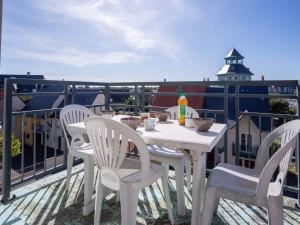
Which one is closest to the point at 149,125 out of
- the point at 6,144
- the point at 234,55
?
the point at 6,144

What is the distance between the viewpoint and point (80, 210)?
213 centimetres

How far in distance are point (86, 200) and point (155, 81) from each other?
5.96 feet

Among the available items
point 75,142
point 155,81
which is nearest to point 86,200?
point 75,142

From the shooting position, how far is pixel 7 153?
2.25m

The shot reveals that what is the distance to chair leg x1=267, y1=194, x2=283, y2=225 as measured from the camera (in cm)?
135

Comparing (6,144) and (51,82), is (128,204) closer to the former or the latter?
(6,144)

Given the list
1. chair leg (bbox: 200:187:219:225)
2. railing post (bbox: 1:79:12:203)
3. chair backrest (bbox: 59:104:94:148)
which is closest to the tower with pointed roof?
chair backrest (bbox: 59:104:94:148)

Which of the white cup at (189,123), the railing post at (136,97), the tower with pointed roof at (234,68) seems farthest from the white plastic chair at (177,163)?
the tower with pointed roof at (234,68)

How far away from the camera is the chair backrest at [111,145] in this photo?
1430mm

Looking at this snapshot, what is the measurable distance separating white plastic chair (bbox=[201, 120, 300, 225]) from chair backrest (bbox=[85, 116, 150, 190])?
469mm

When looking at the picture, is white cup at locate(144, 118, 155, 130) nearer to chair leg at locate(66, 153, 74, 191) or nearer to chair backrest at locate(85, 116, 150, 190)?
chair backrest at locate(85, 116, 150, 190)

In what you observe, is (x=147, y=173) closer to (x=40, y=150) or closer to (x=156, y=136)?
(x=156, y=136)

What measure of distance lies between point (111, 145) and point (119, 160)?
0.12m

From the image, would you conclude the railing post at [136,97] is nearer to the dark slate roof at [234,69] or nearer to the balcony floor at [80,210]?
the balcony floor at [80,210]
